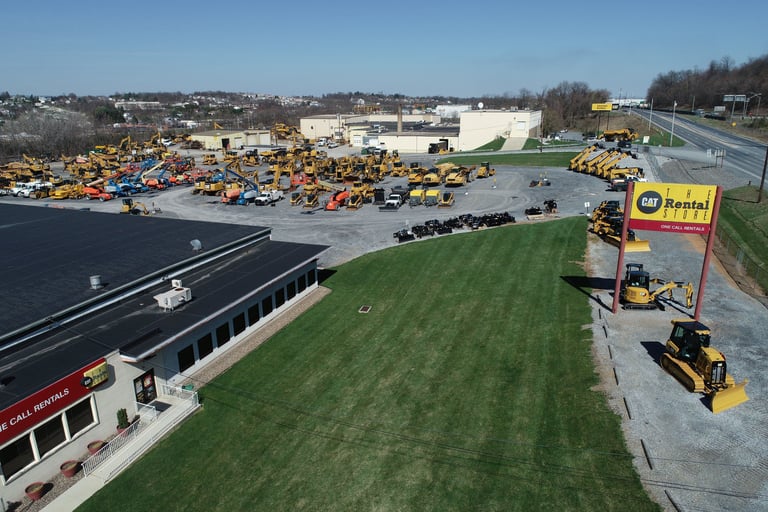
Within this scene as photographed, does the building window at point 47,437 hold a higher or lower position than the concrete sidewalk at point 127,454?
higher

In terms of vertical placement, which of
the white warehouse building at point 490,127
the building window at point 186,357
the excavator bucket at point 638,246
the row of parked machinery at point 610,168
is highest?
the white warehouse building at point 490,127

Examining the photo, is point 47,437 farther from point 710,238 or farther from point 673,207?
point 710,238

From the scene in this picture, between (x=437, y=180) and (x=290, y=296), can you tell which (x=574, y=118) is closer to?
(x=437, y=180)

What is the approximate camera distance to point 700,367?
2011 cm

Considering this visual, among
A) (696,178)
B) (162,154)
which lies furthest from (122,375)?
(162,154)

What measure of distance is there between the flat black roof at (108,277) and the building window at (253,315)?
1462 millimetres

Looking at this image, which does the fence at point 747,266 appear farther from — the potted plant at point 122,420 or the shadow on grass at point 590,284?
the potted plant at point 122,420

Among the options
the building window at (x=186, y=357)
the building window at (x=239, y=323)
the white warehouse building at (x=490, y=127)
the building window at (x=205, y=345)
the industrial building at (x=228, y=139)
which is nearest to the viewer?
the building window at (x=186, y=357)

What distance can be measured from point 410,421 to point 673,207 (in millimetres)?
17202

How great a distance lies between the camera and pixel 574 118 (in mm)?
157750

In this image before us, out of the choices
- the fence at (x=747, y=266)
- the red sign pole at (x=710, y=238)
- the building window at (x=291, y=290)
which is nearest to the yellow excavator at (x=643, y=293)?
the red sign pole at (x=710, y=238)

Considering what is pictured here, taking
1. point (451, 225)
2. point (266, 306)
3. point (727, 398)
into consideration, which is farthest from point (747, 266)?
point (266, 306)

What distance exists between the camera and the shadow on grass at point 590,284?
30.6 metres

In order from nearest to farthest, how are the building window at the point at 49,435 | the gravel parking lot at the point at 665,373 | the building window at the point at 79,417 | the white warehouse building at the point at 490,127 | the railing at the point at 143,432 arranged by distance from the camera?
1. the gravel parking lot at the point at 665,373
2. the building window at the point at 49,435
3. the railing at the point at 143,432
4. the building window at the point at 79,417
5. the white warehouse building at the point at 490,127
